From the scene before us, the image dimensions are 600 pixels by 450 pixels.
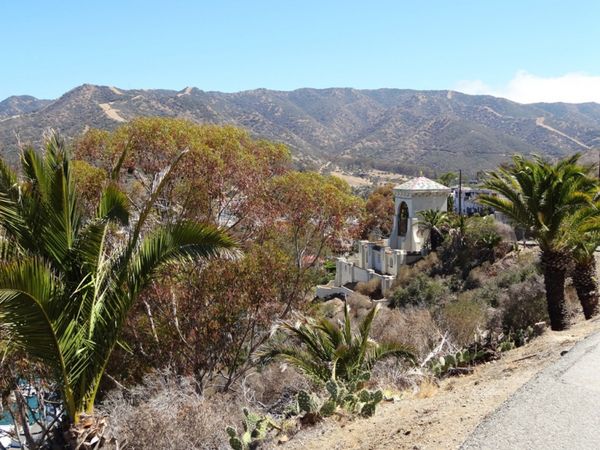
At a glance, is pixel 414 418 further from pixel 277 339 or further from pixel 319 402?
pixel 277 339

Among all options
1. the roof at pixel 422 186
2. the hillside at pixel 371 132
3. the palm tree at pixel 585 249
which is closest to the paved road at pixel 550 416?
the palm tree at pixel 585 249

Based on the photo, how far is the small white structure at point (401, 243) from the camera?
33.2m

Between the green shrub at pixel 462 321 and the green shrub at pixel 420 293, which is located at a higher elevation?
the green shrub at pixel 462 321

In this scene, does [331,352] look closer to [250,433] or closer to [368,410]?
[368,410]

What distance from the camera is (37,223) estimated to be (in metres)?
6.04

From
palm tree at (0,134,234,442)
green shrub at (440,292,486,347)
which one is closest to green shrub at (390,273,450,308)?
green shrub at (440,292,486,347)

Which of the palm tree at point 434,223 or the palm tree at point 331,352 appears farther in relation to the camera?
the palm tree at point 434,223

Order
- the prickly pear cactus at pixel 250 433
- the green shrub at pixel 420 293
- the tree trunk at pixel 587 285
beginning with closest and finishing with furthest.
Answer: the prickly pear cactus at pixel 250 433 < the tree trunk at pixel 587 285 < the green shrub at pixel 420 293

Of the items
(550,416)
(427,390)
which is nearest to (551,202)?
(427,390)

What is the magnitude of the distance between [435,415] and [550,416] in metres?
1.32

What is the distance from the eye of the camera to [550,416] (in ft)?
18.0

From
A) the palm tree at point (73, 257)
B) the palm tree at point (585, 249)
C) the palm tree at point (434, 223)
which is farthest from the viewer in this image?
the palm tree at point (434, 223)

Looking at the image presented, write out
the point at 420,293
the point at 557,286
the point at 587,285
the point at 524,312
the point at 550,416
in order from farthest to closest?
1. the point at 420,293
2. the point at 524,312
3. the point at 587,285
4. the point at 557,286
5. the point at 550,416

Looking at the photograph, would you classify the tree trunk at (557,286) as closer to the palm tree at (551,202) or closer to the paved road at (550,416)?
the palm tree at (551,202)
